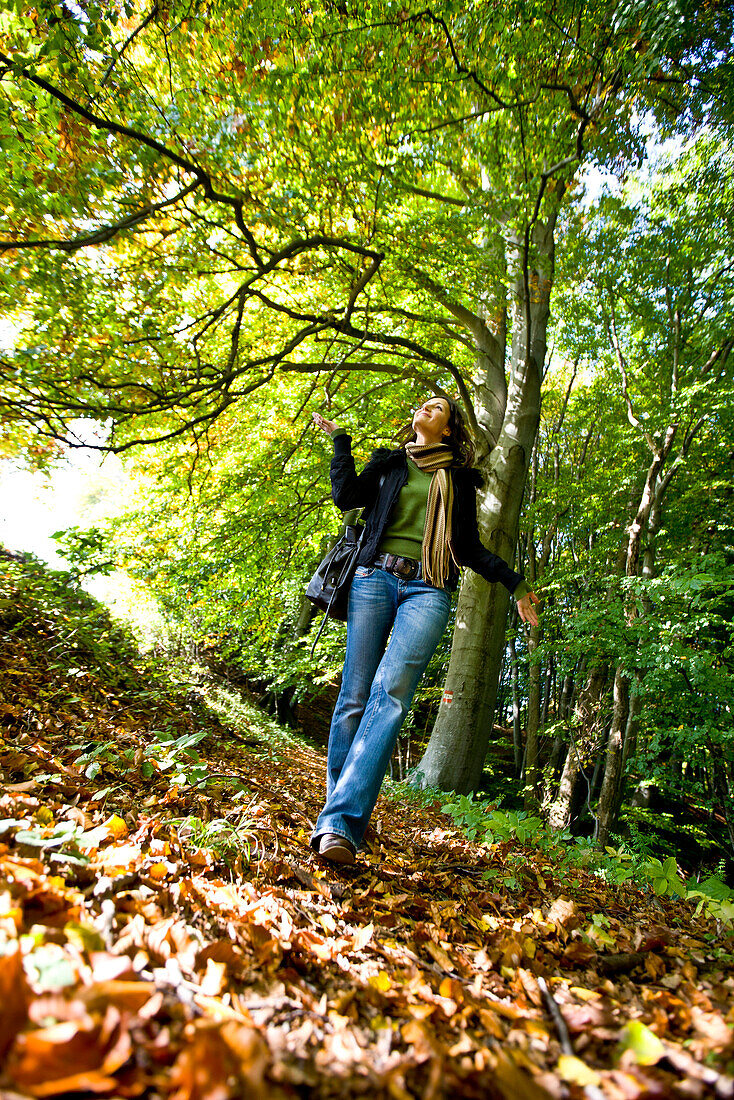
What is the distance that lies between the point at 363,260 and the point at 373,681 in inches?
183

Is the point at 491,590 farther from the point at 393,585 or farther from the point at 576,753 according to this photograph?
the point at 576,753

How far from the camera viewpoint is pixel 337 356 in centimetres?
778

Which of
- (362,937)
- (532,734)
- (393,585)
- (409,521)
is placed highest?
(409,521)

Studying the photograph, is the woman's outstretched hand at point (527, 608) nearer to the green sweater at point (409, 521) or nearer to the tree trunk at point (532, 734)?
the green sweater at point (409, 521)

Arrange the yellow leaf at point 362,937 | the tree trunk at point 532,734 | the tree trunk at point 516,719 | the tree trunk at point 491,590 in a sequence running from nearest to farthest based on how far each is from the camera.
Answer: the yellow leaf at point 362,937 → the tree trunk at point 491,590 → the tree trunk at point 532,734 → the tree trunk at point 516,719

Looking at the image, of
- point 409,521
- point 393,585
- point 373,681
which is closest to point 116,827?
point 373,681

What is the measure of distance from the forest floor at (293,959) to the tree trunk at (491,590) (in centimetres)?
297

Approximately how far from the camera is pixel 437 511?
2805 millimetres

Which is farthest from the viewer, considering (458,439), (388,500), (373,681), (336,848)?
(458,439)

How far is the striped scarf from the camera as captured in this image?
2695 mm

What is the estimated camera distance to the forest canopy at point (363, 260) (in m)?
4.09

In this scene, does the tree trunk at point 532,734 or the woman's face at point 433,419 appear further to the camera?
the tree trunk at point 532,734

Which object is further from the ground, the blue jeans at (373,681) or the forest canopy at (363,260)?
the forest canopy at (363,260)

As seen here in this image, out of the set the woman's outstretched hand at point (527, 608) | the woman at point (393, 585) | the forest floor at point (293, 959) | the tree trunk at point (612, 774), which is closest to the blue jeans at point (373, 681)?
Result: the woman at point (393, 585)
